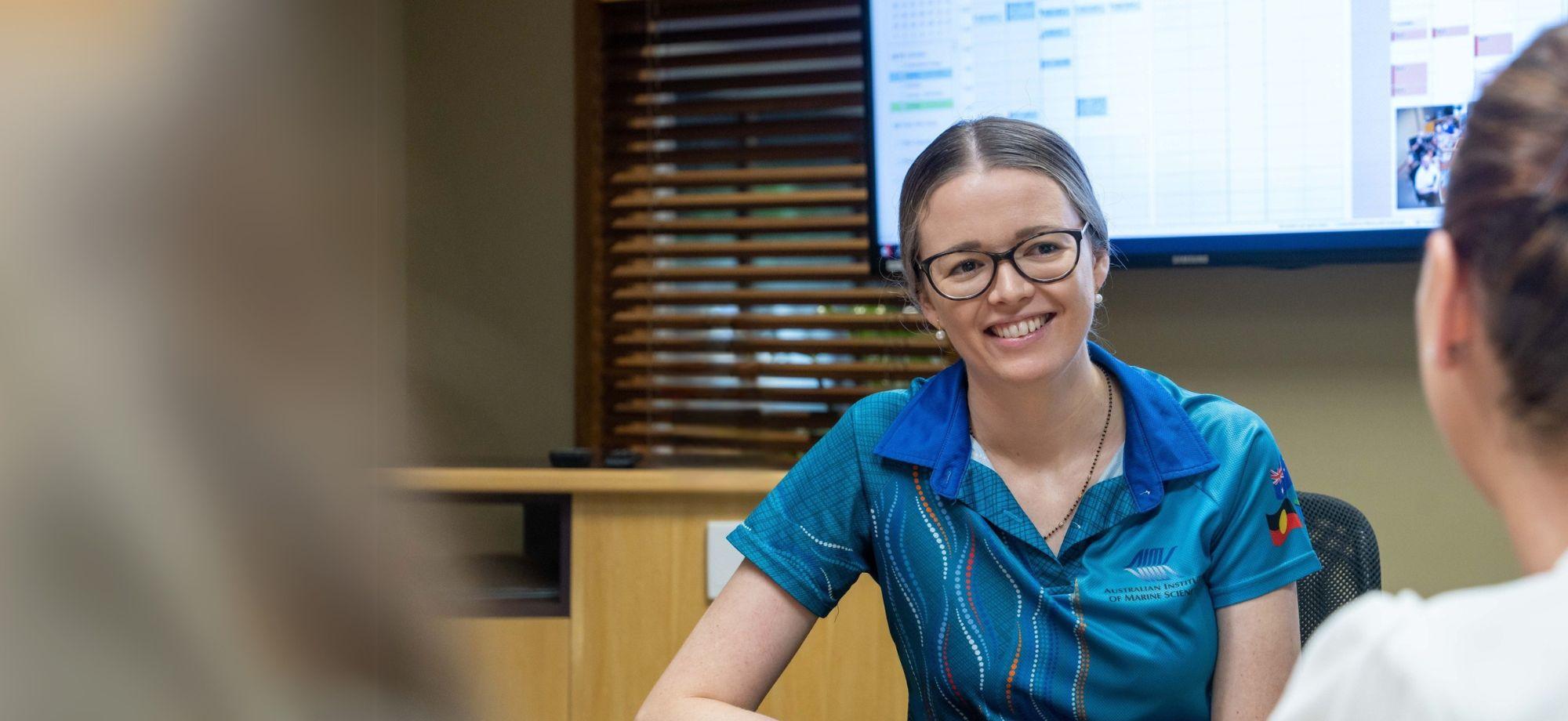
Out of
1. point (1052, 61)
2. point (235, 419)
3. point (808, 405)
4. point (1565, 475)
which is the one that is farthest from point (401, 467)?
point (808, 405)

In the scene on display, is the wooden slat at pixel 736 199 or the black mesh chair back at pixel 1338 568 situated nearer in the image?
the black mesh chair back at pixel 1338 568

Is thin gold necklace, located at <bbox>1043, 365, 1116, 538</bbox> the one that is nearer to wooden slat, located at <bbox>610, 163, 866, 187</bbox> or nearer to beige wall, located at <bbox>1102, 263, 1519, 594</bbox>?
beige wall, located at <bbox>1102, 263, 1519, 594</bbox>

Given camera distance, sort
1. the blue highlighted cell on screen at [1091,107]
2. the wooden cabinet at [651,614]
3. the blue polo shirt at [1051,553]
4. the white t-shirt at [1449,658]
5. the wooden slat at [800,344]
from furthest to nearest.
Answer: the wooden slat at [800,344] < the blue highlighted cell on screen at [1091,107] < the wooden cabinet at [651,614] < the blue polo shirt at [1051,553] < the white t-shirt at [1449,658]

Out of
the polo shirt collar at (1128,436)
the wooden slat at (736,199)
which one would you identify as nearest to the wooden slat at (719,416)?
the wooden slat at (736,199)

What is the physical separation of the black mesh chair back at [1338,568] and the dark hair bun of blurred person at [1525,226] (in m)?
0.98

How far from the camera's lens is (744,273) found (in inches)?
99.9

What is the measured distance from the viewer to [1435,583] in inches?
86.4

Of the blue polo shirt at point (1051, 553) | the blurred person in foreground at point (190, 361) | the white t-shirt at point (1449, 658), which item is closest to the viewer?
the blurred person in foreground at point (190, 361)

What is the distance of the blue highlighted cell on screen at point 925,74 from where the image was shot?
7.38 feet

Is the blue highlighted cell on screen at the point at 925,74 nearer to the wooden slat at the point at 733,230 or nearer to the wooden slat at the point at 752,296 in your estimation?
the wooden slat at the point at 733,230

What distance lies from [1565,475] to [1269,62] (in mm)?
1622

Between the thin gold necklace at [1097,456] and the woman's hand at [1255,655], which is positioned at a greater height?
the thin gold necklace at [1097,456]

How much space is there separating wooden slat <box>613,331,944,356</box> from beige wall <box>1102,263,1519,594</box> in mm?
416

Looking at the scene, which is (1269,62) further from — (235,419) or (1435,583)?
(235,419)
